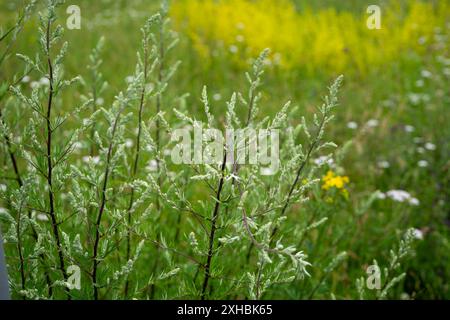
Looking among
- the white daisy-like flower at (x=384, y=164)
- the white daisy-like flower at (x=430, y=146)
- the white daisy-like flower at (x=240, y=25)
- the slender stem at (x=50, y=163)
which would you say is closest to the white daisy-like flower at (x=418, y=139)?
the white daisy-like flower at (x=430, y=146)

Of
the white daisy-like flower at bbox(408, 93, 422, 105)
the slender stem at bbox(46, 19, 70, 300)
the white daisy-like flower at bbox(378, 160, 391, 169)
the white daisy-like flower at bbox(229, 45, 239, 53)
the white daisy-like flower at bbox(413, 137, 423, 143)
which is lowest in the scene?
the slender stem at bbox(46, 19, 70, 300)

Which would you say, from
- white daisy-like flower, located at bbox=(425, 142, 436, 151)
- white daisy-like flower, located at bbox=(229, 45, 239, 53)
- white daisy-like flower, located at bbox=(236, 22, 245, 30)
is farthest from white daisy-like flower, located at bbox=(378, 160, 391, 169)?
white daisy-like flower, located at bbox=(236, 22, 245, 30)

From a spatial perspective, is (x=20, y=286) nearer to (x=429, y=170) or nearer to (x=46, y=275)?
(x=46, y=275)

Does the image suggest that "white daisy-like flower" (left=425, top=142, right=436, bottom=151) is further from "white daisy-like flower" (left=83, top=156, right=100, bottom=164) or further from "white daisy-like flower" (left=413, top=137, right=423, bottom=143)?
"white daisy-like flower" (left=83, top=156, right=100, bottom=164)

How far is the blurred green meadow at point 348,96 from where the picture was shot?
2943 millimetres

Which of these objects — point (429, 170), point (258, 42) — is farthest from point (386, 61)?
point (429, 170)

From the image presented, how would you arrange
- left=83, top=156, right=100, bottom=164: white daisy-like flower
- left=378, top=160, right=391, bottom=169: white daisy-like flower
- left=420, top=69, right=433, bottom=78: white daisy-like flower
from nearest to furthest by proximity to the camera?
left=83, top=156, right=100, bottom=164: white daisy-like flower < left=378, top=160, right=391, bottom=169: white daisy-like flower < left=420, top=69, right=433, bottom=78: white daisy-like flower

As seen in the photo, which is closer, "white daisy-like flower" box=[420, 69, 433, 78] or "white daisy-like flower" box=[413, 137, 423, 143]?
"white daisy-like flower" box=[413, 137, 423, 143]

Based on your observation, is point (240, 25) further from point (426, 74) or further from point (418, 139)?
point (418, 139)

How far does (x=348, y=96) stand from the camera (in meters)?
5.58

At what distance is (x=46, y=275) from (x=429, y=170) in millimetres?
3216

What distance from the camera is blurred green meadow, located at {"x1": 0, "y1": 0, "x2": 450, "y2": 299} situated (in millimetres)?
2943
